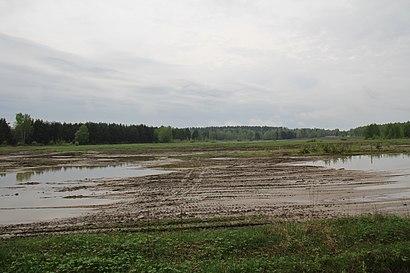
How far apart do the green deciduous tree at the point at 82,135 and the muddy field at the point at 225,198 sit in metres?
95.5

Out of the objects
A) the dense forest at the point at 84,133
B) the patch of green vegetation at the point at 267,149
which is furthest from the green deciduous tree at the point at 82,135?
the patch of green vegetation at the point at 267,149

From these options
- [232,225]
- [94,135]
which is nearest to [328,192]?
[232,225]

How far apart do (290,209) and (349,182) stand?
1241 centimetres

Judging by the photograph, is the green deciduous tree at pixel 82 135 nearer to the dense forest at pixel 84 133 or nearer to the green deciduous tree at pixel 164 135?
the dense forest at pixel 84 133

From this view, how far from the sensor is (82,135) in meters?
124

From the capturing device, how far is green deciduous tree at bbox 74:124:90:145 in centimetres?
12356

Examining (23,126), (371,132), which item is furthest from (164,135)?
(371,132)

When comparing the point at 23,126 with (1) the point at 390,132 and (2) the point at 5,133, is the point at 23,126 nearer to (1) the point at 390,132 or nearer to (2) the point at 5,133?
(2) the point at 5,133

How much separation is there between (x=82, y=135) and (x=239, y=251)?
122 meters

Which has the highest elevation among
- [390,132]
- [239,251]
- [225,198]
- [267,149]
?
[390,132]

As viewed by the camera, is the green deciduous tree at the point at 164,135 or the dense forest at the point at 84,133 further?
the green deciduous tree at the point at 164,135

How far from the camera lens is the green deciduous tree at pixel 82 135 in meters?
124

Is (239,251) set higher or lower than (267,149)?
lower

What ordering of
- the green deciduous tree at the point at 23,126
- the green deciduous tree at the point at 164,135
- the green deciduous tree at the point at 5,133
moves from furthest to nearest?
the green deciduous tree at the point at 164,135, the green deciduous tree at the point at 23,126, the green deciduous tree at the point at 5,133
